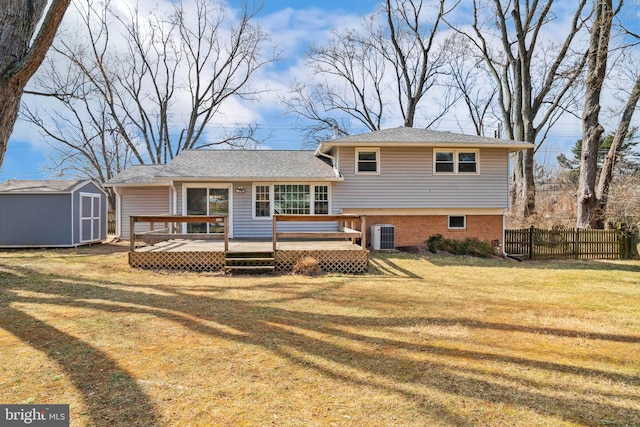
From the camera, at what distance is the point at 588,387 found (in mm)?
3363

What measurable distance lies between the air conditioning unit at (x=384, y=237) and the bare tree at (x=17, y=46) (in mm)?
10336

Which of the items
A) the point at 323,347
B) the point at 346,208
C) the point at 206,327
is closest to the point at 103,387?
the point at 206,327

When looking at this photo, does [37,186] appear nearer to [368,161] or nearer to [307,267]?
[307,267]

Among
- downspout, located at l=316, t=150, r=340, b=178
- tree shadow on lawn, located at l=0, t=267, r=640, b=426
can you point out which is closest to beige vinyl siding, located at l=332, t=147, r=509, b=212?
downspout, located at l=316, t=150, r=340, b=178

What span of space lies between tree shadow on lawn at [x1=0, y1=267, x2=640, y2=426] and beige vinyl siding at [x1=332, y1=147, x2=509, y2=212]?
7.98 metres

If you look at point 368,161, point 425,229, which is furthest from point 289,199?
point 425,229

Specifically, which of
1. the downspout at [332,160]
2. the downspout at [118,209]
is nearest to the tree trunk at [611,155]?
the downspout at [332,160]

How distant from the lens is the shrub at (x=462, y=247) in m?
13.5

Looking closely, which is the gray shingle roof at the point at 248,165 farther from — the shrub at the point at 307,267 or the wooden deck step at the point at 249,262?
the shrub at the point at 307,267

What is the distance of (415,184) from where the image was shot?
541 inches

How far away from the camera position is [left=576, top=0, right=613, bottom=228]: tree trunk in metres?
15.5

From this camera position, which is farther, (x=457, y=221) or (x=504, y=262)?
(x=457, y=221)

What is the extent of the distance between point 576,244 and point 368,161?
828cm

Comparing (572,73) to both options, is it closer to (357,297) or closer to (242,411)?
(357,297)
